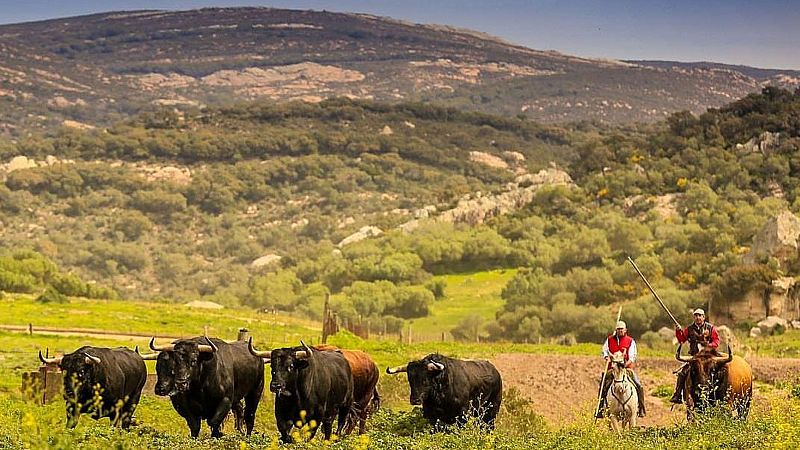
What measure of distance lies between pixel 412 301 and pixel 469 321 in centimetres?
969

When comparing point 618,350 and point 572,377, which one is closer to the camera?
point 618,350

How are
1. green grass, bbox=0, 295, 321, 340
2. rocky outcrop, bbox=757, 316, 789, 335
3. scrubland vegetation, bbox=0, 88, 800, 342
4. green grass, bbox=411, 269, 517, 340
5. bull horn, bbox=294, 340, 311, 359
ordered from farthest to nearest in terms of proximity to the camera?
green grass, bbox=411, 269, 517, 340
scrubland vegetation, bbox=0, 88, 800, 342
rocky outcrop, bbox=757, 316, 789, 335
green grass, bbox=0, 295, 321, 340
bull horn, bbox=294, 340, 311, 359

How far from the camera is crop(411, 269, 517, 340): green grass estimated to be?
6662 cm

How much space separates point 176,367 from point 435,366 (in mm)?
4161

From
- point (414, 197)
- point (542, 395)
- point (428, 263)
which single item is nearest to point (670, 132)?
point (428, 263)

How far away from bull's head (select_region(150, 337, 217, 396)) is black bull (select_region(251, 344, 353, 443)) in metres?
1.22

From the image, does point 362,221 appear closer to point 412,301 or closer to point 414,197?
point 414,197

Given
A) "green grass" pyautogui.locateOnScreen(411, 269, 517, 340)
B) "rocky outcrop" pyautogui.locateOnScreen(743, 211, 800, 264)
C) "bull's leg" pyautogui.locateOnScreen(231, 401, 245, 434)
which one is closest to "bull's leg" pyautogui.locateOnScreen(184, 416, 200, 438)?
"bull's leg" pyautogui.locateOnScreen(231, 401, 245, 434)

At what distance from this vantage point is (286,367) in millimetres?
18078

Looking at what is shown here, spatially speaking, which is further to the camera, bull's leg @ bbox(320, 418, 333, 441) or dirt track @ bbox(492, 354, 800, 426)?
dirt track @ bbox(492, 354, 800, 426)

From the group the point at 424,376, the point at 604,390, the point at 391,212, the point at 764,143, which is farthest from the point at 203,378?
the point at 391,212

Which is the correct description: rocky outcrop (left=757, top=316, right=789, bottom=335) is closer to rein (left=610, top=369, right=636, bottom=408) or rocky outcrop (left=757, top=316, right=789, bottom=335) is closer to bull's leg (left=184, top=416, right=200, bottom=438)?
rein (left=610, top=369, right=636, bottom=408)

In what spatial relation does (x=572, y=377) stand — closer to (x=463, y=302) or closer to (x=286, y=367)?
(x=286, y=367)

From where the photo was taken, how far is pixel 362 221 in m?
135
